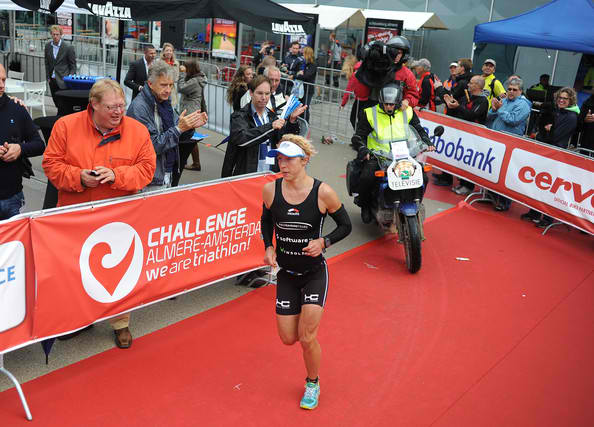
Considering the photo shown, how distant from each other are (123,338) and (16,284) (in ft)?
3.90

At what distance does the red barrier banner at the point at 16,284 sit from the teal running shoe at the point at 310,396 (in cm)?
204

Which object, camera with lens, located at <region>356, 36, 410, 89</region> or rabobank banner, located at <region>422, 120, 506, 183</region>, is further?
rabobank banner, located at <region>422, 120, 506, 183</region>

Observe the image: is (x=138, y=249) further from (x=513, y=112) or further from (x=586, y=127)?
(x=586, y=127)

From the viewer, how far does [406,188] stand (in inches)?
275

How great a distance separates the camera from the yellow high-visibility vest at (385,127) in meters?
7.61

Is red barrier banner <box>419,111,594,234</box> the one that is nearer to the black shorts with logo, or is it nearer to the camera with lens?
the camera with lens

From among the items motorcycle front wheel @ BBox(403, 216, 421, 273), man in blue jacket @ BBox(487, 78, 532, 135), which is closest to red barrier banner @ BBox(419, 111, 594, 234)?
man in blue jacket @ BBox(487, 78, 532, 135)

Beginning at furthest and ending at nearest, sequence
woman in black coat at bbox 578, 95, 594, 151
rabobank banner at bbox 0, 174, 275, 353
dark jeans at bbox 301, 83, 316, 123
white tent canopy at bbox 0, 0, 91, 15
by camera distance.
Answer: dark jeans at bbox 301, 83, 316, 123 → white tent canopy at bbox 0, 0, 91, 15 → woman in black coat at bbox 578, 95, 594, 151 → rabobank banner at bbox 0, 174, 275, 353

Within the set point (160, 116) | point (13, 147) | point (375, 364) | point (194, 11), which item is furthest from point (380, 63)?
point (13, 147)

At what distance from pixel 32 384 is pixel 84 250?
105 cm

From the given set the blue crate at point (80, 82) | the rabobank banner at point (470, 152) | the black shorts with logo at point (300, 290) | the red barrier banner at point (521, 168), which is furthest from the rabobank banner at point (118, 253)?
the rabobank banner at point (470, 152)

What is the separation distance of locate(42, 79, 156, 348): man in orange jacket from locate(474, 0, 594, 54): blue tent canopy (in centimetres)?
1019

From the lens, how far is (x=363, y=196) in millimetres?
8047

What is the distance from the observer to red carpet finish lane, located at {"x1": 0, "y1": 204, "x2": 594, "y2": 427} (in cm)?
432
